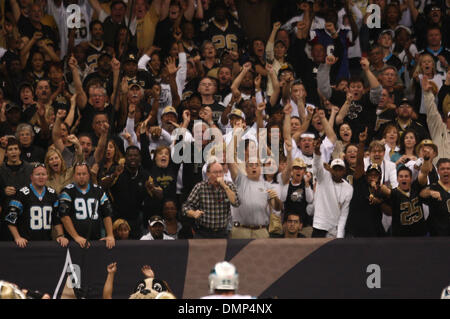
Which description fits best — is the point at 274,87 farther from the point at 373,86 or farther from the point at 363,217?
the point at 363,217

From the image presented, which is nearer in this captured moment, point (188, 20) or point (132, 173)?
point (132, 173)

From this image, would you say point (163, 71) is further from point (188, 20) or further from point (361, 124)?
point (361, 124)

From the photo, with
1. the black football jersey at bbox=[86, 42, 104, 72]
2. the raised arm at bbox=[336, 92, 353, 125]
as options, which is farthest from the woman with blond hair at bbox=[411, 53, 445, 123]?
the black football jersey at bbox=[86, 42, 104, 72]

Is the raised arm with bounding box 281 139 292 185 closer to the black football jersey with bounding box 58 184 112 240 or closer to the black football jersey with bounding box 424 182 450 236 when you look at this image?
the black football jersey with bounding box 424 182 450 236

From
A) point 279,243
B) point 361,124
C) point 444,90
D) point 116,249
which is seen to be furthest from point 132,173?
point 444,90

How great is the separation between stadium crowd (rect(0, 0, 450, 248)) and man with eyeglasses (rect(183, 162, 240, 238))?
0.02 meters

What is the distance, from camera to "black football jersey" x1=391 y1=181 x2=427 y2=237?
13156 millimetres

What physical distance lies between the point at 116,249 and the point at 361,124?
422 centimetres

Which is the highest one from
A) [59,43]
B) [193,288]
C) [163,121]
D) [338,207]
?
[59,43]

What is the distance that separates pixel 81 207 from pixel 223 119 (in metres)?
2.87

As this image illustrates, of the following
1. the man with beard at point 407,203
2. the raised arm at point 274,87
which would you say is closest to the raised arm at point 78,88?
the raised arm at point 274,87

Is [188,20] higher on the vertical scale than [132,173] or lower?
higher
